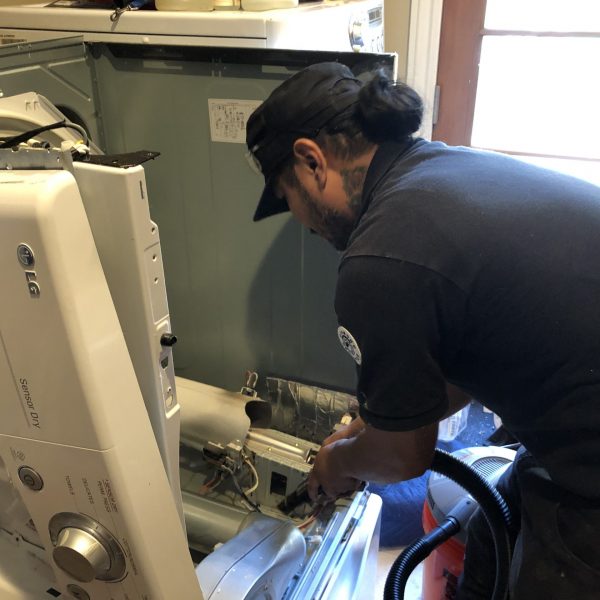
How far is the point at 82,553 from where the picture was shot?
0.72 meters

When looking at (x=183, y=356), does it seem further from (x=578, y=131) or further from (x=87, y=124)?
(x=578, y=131)

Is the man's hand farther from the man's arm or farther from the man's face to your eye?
the man's face

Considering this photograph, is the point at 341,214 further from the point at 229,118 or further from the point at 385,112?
the point at 229,118

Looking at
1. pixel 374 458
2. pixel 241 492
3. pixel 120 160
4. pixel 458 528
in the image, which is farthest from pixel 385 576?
pixel 120 160

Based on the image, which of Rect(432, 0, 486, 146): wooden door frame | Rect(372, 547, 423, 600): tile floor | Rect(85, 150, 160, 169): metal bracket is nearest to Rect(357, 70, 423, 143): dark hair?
Rect(85, 150, 160, 169): metal bracket

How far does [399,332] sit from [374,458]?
271mm

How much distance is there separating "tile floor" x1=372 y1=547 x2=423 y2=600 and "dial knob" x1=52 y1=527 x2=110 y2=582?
4.11 ft

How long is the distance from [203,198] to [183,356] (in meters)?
0.46

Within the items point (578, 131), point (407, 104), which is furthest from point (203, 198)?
point (578, 131)

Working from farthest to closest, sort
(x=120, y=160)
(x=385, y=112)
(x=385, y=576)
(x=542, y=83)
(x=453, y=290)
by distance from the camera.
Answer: (x=542, y=83), (x=385, y=576), (x=385, y=112), (x=453, y=290), (x=120, y=160)

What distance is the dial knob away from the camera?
72cm

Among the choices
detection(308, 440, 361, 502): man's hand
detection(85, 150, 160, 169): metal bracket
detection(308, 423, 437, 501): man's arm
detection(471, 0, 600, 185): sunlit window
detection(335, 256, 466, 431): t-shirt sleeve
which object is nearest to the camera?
detection(85, 150, 160, 169): metal bracket

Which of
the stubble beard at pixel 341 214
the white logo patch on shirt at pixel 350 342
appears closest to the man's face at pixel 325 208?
the stubble beard at pixel 341 214

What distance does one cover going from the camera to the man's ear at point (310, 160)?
1.03 m
